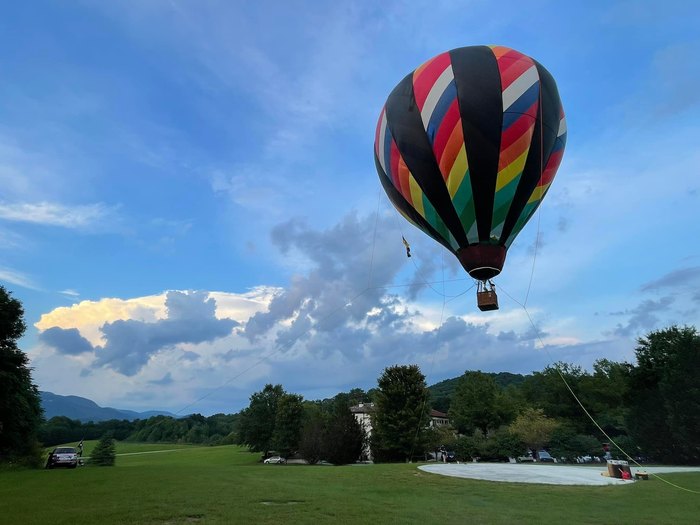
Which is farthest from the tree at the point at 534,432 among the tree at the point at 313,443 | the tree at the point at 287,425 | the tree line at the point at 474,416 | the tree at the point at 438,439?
the tree at the point at 287,425

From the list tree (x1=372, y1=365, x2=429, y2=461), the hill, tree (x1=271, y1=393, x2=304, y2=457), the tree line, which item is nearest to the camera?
the tree line

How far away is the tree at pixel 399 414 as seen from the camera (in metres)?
42.5

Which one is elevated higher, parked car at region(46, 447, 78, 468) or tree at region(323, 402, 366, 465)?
tree at region(323, 402, 366, 465)

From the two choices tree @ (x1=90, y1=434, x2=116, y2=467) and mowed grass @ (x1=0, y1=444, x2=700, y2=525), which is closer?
mowed grass @ (x1=0, y1=444, x2=700, y2=525)

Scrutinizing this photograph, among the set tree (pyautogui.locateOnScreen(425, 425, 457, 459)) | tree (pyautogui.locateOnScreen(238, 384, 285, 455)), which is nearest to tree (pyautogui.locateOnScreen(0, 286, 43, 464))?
tree (pyautogui.locateOnScreen(425, 425, 457, 459))

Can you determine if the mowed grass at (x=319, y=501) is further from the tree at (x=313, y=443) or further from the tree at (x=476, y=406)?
the tree at (x=476, y=406)

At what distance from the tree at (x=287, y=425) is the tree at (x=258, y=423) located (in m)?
3.68

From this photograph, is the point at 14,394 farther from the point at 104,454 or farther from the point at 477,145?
the point at 477,145

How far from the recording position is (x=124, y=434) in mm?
125062

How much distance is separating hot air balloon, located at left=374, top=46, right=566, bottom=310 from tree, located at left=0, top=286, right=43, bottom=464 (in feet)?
87.0

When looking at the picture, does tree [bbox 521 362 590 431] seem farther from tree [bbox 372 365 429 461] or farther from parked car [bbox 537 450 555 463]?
tree [bbox 372 365 429 461]

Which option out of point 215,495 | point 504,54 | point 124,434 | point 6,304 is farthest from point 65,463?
point 124,434

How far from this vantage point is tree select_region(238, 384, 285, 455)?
216 ft

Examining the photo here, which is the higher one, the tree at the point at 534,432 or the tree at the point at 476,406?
the tree at the point at 476,406
